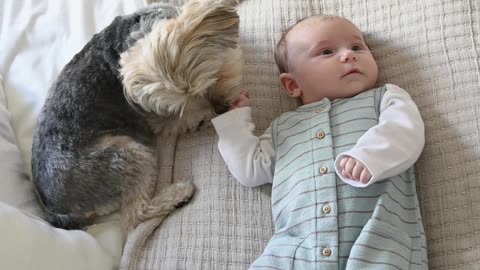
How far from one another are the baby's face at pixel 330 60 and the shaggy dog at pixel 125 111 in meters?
0.19

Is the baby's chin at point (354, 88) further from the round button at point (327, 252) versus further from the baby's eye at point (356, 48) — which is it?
the round button at point (327, 252)

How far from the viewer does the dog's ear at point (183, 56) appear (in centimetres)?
146

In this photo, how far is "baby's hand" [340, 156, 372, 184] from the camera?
4.30 feet

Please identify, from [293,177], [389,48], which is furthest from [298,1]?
[293,177]

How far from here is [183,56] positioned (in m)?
1.46

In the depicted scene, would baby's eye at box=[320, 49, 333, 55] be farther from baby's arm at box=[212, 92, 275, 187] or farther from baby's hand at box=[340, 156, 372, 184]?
baby's hand at box=[340, 156, 372, 184]

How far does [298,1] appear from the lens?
73.7 inches

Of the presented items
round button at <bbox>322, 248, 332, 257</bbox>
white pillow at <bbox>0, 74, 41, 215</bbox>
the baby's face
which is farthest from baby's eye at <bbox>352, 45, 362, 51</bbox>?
white pillow at <bbox>0, 74, 41, 215</bbox>

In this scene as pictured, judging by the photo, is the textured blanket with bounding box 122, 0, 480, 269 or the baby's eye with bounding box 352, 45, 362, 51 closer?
the textured blanket with bounding box 122, 0, 480, 269

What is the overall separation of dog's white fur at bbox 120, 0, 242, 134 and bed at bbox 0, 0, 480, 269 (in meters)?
0.19

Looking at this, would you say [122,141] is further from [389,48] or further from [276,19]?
[389,48]

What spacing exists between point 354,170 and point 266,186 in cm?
35

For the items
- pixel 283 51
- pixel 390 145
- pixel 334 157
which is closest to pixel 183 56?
pixel 283 51

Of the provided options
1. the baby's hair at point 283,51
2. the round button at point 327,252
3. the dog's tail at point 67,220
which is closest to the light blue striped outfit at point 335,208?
the round button at point 327,252
